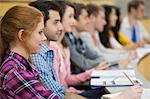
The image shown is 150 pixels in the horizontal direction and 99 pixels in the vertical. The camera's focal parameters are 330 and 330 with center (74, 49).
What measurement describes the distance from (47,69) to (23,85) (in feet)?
1.23

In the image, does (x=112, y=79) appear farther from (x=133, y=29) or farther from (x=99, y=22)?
(x=133, y=29)

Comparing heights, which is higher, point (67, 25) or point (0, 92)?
point (67, 25)

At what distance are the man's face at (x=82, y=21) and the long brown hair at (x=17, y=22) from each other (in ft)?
5.30

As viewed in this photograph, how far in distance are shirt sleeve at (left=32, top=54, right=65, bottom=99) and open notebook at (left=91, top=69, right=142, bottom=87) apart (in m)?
0.20

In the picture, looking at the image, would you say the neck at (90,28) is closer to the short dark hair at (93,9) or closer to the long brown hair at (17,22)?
the short dark hair at (93,9)

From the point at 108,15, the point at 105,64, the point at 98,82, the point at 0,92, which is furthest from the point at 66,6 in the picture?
the point at 108,15

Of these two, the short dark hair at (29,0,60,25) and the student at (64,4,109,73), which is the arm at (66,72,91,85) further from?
the short dark hair at (29,0,60,25)

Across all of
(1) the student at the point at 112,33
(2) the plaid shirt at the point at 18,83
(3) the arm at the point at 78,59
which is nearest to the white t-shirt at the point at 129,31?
(1) the student at the point at 112,33

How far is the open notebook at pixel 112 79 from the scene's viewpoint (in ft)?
5.62

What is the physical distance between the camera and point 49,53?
178cm

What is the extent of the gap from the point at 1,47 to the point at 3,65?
4.9 inches

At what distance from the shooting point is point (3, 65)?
133cm

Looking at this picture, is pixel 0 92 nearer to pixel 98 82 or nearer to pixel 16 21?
pixel 16 21

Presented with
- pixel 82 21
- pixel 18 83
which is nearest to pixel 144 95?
pixel 18 83
